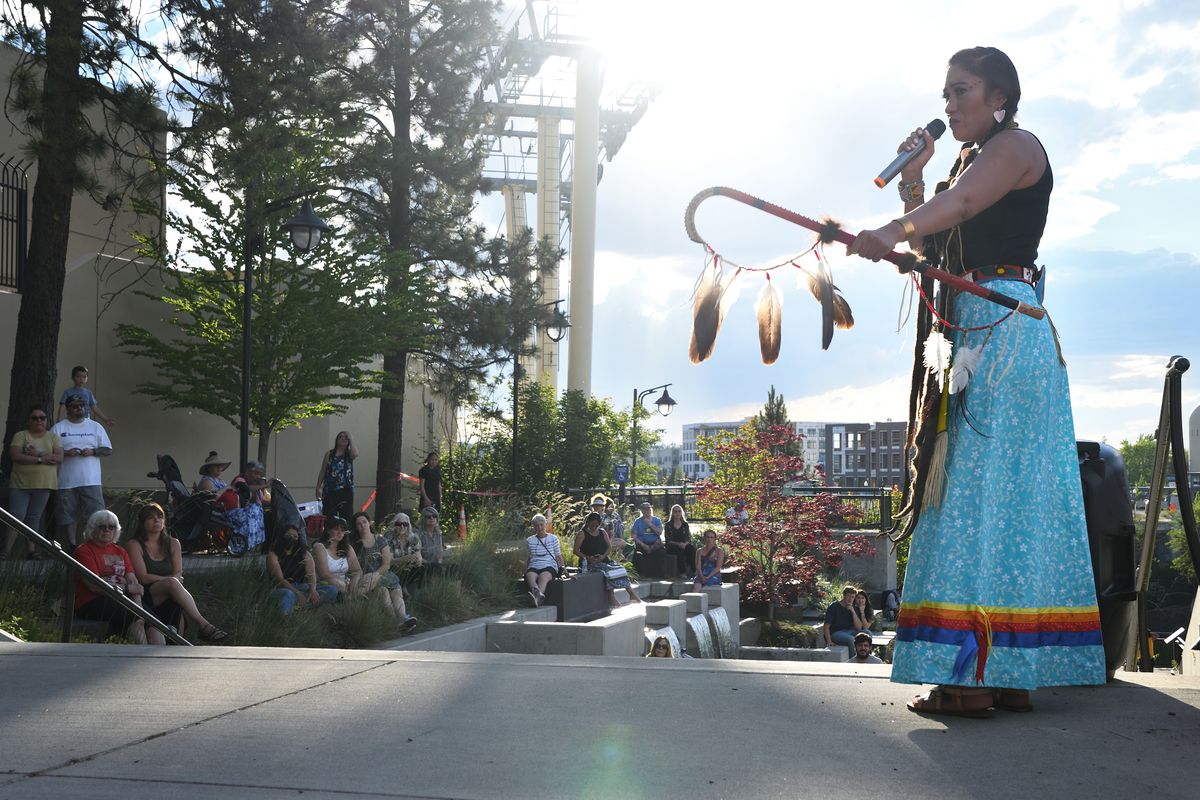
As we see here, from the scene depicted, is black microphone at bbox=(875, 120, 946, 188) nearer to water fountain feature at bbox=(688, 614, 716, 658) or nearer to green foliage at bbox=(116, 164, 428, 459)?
water fountain feature at bbox=(688, 614, 716, 658)

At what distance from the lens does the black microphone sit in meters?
3.90

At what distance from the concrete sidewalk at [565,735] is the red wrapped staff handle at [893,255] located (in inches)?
Answer: 53.5

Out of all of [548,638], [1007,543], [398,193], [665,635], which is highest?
[398,193]

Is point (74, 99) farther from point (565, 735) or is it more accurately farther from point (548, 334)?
point (548, 334)

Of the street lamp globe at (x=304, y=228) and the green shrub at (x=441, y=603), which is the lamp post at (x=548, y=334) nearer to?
the street lamp globe at (x=304, y=228)

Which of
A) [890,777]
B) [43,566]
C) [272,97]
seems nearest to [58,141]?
[272,97]

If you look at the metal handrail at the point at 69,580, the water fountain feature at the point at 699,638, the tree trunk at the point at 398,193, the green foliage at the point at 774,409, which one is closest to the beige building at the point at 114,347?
the tree trunk at the point at 398,193

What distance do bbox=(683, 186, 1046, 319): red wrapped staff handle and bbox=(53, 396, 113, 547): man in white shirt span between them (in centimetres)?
994

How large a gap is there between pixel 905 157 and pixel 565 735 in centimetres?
223

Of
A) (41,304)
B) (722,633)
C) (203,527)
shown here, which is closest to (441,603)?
(203,527)

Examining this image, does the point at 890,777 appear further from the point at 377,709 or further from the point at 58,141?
the point at 58,141

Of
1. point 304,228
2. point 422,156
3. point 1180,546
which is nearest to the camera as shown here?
point 304,228

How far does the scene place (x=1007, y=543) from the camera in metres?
3.87

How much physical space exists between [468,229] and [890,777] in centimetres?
2270
